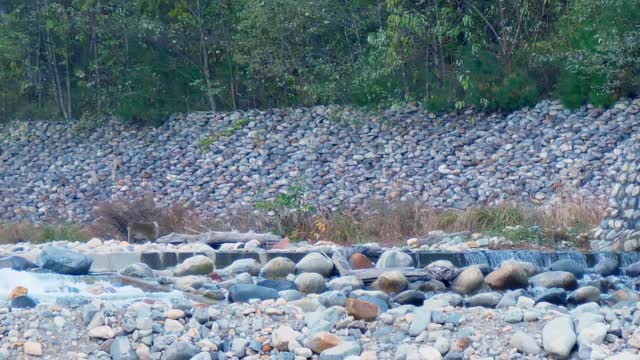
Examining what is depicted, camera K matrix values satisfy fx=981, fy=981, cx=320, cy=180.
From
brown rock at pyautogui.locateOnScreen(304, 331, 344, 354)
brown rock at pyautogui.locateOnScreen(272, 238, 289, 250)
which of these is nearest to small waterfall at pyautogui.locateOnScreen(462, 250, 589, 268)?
brown rock at pyautogui.locateOnScreen(272, 238, 289, 250)

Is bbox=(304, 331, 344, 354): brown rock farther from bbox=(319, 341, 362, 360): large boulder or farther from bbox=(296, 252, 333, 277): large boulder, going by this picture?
bbox=(296, 252, 333, 277): large boulder

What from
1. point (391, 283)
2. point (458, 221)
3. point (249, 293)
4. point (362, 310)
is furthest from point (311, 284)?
point (458, 221)

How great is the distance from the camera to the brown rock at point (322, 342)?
7.70m

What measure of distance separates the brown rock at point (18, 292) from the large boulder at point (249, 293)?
6.37ft

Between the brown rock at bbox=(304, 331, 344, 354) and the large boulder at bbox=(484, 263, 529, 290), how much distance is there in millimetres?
3364

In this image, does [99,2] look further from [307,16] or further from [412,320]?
[412,320]

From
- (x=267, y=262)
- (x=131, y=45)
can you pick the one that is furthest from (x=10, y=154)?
(x=267, y=262)

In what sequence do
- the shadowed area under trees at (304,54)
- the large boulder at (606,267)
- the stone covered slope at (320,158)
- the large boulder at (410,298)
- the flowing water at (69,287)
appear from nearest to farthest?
the flowing water at (69,287)
the large boulder at (410,298)
the large boulder at (606,267)
the stone covered slope at (320,158)
the shadowed area under trees at (304,54)

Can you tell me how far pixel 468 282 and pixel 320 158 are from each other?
37.0 ft

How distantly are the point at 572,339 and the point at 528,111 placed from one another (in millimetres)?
13720

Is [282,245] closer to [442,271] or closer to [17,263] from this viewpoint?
[442,271]

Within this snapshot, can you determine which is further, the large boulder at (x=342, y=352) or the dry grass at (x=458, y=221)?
the dry grass at (x=458, y=221)

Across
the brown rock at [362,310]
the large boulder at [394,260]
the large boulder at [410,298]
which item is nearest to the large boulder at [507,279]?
the large boulder at [410,298]

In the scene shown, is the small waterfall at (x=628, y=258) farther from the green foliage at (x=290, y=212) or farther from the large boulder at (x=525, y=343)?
the green foliage at (x=290, y=212)
